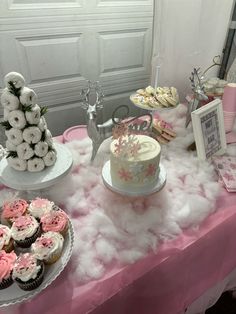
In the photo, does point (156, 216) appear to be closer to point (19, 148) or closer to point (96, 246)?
point (96, 246)

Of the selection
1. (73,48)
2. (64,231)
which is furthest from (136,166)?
(73,48)

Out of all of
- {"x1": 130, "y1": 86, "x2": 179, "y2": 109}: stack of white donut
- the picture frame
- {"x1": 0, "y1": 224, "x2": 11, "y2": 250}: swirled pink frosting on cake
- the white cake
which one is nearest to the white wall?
{"x1": 130, "y1": 86, "x2": 179, "y2": 109}: stack of white donut

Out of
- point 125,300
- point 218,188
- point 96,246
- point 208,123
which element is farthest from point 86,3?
point 125,300

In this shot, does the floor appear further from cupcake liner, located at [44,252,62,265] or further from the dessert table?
cupcake liner, located at [44,252,62,265]

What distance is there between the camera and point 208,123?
3.14 feet

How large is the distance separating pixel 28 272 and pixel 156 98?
0.83m

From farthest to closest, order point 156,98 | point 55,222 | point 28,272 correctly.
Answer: point 156,98, point 55,222, point 28,272

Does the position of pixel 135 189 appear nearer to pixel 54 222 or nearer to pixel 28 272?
pixel 54 222

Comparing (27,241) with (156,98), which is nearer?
(27,241)

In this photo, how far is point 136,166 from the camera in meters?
0.70

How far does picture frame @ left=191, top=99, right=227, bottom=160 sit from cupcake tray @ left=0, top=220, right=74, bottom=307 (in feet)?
1.83

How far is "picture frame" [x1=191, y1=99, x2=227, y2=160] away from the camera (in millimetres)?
927

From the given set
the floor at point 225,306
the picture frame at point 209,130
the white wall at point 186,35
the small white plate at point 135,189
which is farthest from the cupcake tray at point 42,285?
the white wall at point 186,35

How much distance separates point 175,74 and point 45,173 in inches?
40.7
